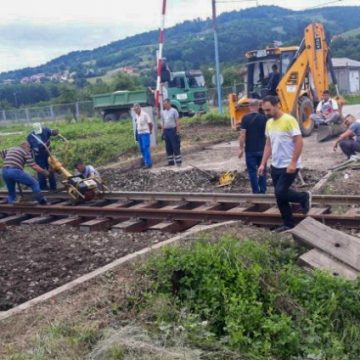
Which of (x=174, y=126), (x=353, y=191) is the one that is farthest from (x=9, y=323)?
(x=174, y=126)

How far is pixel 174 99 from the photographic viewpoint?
118 ft

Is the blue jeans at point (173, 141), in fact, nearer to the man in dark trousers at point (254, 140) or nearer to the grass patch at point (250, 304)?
the man in dark trousers at point (254, 140)

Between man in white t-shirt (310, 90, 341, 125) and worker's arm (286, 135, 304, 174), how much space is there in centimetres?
1068

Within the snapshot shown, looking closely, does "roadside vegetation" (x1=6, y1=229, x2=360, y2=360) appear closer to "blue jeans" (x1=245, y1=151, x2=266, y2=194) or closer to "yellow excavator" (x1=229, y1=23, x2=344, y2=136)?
"blue jeans" (x1=245, y1=151, x2=266, y2=194)

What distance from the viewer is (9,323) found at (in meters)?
5.34

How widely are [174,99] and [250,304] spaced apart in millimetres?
31273

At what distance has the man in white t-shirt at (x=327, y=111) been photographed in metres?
17.8

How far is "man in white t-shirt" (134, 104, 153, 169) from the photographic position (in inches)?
603

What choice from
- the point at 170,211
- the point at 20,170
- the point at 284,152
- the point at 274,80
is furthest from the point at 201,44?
the point at 284,152

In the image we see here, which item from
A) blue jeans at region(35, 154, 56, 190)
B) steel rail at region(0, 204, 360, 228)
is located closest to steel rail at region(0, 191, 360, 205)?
steel rail at region(0, 204, 360, 228)

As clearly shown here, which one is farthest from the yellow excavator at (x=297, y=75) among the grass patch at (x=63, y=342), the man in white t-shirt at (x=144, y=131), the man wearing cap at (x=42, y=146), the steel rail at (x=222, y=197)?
the grass patch at (x=63, y=342)

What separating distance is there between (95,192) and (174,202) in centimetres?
174

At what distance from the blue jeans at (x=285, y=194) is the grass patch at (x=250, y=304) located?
5.38 feet

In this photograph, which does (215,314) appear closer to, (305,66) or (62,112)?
(305,66)
